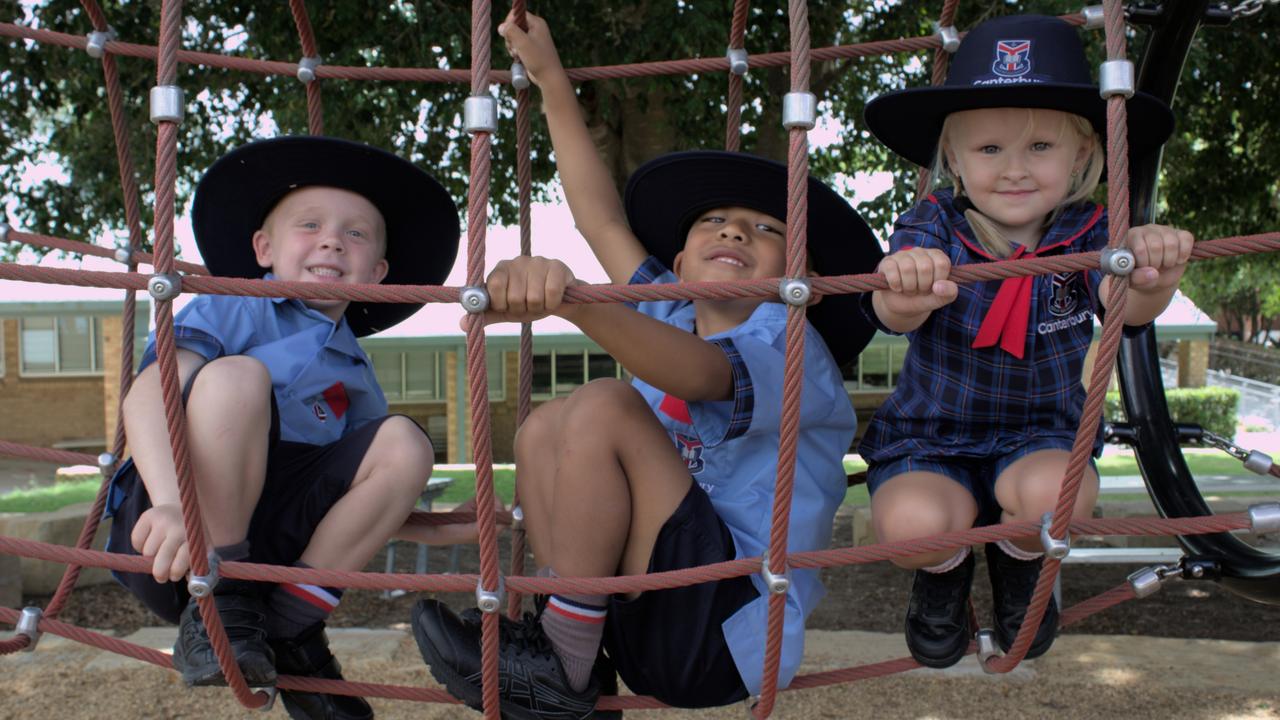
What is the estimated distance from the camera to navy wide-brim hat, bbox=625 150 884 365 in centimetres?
195

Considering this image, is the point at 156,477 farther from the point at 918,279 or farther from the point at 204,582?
the point at 918,279

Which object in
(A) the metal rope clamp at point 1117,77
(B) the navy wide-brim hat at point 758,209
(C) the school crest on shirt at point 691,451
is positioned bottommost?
(C) the school crest on shirt at point 691,451

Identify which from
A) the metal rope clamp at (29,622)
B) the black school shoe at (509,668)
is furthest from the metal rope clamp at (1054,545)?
the metal rope clamp at (29,622)

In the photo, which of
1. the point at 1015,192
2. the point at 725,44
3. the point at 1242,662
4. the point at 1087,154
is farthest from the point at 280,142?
the point at 1242,662

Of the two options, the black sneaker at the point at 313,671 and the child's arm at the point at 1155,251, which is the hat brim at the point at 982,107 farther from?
the black sneaker at the point at 313,671

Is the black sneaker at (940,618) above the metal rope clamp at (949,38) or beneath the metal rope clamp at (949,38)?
beneath

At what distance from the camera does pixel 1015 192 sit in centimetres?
185

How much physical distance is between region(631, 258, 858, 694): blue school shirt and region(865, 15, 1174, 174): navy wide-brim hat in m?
0.43

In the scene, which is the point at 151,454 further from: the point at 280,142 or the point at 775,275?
the point at 775,275

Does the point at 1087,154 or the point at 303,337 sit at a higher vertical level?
the point at 1087,154

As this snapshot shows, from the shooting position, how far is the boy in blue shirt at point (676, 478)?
1635mm

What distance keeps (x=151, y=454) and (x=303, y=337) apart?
0.37 metres

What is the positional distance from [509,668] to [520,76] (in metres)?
1.19

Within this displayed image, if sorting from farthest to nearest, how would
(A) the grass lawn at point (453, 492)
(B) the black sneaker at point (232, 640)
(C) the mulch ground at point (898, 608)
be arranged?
(A) the grass lawn at point (453, 492), (C) the mulch ground at point (898, 608), (B) the black sneaker at point (232, 640)
